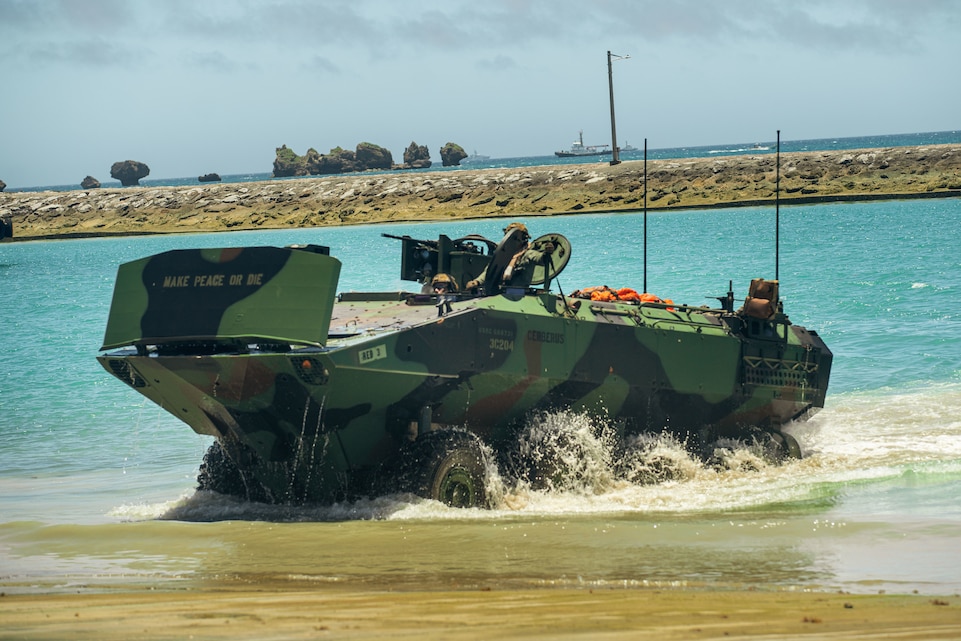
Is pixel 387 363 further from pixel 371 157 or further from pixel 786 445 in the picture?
pixel 371 157

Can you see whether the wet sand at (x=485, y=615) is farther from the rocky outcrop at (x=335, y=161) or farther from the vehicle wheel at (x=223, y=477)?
the rocky outcrop at (x=335, y=161)

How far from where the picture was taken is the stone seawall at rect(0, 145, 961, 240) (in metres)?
64.2

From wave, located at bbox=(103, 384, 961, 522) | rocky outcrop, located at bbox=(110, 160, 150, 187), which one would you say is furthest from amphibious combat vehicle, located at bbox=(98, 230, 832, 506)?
rocky outcrop, located at bbox=(110, 160, 150, 187)

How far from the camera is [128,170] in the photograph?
158 metres

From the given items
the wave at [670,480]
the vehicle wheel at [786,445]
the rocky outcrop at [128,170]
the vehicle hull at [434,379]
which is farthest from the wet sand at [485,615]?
the rocky outcrop at [128,170]

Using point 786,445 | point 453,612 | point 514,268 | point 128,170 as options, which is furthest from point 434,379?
point 128,170

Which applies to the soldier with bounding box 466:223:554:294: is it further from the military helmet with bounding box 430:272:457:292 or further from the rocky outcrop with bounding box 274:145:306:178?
the rocky outcrop with bounding box 274:145:306:178

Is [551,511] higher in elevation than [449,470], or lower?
lower

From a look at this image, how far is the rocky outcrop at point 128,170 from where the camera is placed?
158250 millimetres

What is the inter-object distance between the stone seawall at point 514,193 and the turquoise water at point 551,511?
3642 centimetres

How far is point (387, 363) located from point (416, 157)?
14544 cm

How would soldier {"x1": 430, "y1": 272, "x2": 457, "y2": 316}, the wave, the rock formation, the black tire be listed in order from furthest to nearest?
the rock formation → soldier {"x1": 430, "y1": 272, "x2": 457, "y2": 316} → the wave → the black tire

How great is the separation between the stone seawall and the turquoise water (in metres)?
36.4

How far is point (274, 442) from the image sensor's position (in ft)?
→ 39.0
